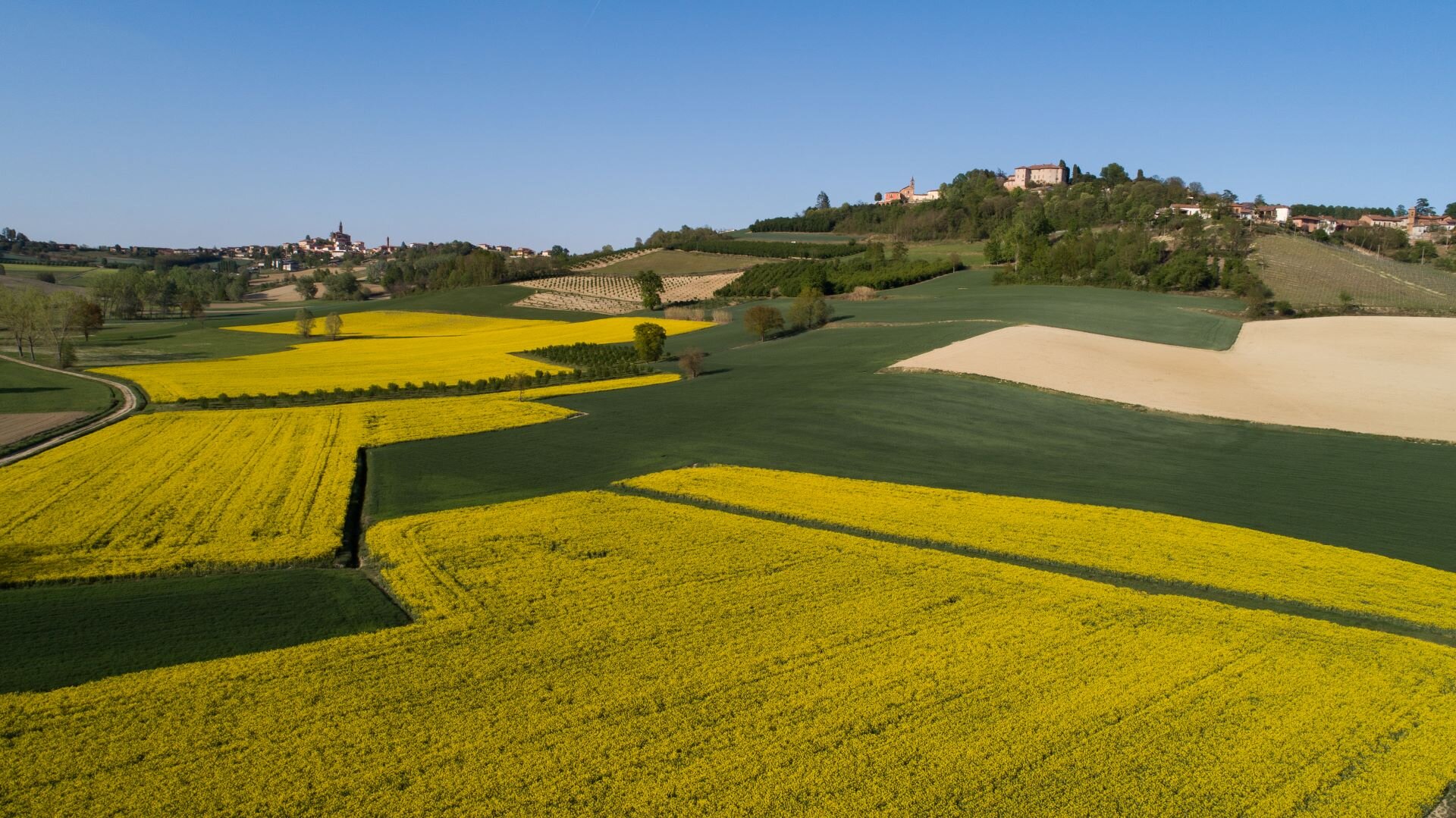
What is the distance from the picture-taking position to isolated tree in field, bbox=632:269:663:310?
107375mm

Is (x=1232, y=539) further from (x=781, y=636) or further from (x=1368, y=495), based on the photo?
(x=781, y=636)

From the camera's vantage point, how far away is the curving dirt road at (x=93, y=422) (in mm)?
36125

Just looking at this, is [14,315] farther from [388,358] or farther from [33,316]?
[388,358]

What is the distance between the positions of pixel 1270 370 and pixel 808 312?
126 feet

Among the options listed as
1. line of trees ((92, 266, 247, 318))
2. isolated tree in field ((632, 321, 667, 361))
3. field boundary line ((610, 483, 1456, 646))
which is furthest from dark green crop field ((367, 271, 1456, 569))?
line of trees ((92, 266, 247, 318))

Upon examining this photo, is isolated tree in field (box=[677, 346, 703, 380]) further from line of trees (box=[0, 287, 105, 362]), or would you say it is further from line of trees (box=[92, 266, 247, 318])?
line of trees (box=[92, 266, 247, 318])

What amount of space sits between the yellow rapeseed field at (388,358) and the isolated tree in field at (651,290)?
7774 millimetres

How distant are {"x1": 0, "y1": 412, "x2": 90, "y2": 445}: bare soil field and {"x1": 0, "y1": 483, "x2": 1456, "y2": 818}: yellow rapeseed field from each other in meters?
29.9

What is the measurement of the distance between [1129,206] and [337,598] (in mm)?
152894

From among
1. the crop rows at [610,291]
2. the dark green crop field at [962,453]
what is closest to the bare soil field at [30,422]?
the dark green crop field at [962,453]

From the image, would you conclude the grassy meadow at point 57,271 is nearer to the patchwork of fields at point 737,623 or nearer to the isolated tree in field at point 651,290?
the isolated tree in field at point 651,290

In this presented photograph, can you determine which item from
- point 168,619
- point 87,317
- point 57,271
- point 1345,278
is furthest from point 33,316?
point 1345,278

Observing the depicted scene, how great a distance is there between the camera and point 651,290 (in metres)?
109

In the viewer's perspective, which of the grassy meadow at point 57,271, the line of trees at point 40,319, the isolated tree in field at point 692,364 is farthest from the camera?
the grassy meadow at point 57,271
